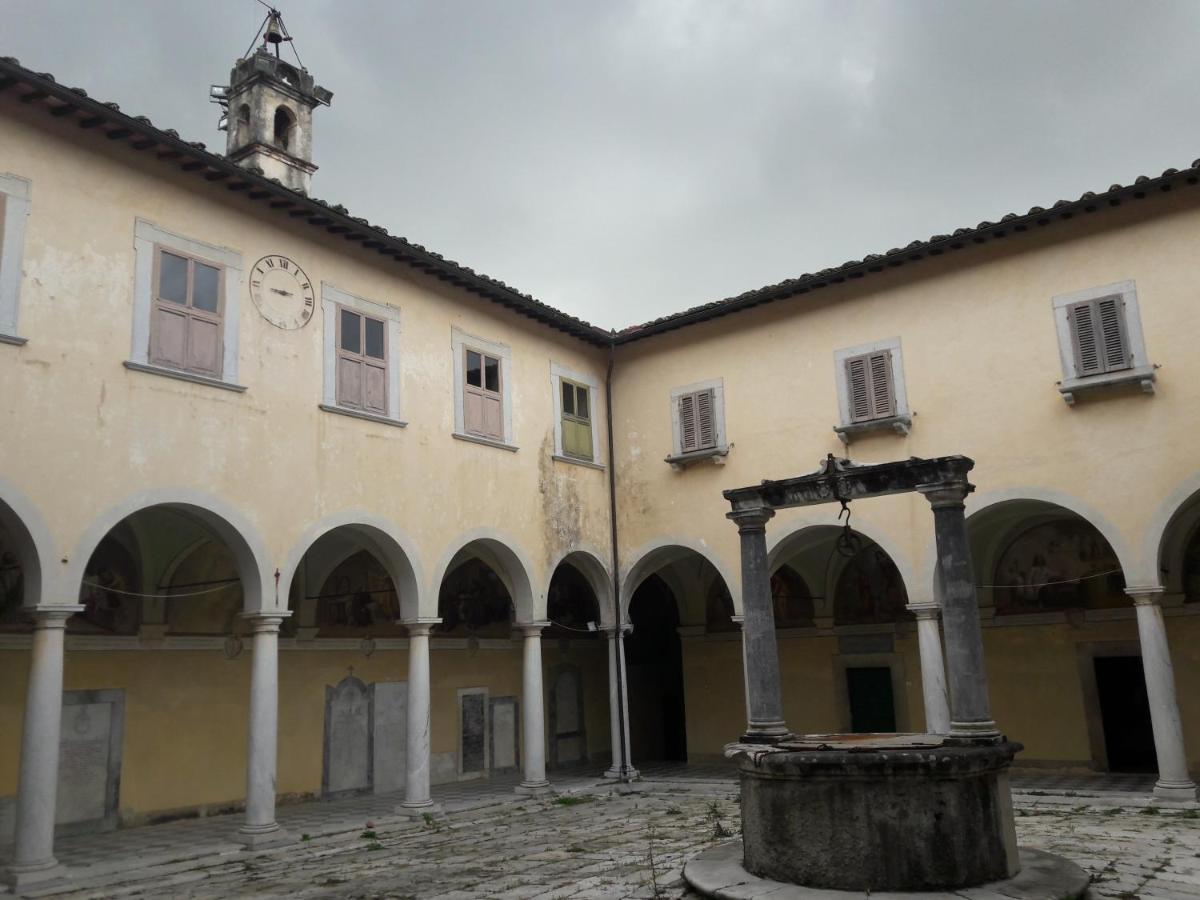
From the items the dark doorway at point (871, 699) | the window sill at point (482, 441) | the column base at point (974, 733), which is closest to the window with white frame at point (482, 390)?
the window sill at point (482, 441)

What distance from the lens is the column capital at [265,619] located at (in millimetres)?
11453

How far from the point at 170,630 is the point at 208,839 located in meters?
3.03

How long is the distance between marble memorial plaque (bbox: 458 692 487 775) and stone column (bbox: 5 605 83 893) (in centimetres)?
843

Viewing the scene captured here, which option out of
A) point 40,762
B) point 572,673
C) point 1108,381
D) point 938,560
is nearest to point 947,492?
point 938,560

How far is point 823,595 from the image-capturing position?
17844mm

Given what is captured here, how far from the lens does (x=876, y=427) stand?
14.5 meters

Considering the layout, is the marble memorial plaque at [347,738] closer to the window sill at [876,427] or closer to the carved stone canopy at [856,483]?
the window sill at [876,427]

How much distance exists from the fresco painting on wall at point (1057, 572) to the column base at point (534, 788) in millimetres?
7609

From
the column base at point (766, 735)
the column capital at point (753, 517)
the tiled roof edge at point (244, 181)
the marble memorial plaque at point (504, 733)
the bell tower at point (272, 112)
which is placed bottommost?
the marble memorial plaque at point (504, 733)

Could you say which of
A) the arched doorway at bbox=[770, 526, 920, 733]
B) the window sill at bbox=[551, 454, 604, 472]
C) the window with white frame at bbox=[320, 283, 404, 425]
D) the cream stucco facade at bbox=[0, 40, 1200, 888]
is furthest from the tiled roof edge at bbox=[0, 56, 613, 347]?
the arched doorway at bbox=[770, 526, 920, 733]

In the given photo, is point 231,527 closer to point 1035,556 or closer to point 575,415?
point 575,415

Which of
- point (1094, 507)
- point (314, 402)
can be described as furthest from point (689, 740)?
point (314, 402)

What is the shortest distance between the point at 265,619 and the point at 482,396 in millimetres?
4908

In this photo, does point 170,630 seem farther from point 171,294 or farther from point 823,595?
point 823,595
